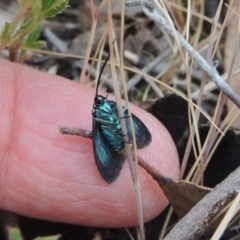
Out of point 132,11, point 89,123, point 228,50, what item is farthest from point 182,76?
point 89,123

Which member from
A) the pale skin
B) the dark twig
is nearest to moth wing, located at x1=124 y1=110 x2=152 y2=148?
the pale skin

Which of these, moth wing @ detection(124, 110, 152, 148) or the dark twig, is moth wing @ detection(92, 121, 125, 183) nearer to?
moth wing @ detection(124, 110, 152, 148)

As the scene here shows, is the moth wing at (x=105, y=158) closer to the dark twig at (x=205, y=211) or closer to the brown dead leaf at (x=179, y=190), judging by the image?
the brown dead leaf at (x=179, y=190)

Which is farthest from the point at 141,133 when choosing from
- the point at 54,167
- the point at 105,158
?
the point at 54,167

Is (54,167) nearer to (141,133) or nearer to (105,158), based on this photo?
(105,158)

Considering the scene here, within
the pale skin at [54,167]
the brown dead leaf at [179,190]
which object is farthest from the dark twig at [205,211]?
the pale skin at [54,167]

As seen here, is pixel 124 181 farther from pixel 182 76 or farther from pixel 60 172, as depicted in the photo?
pixel 182 76
